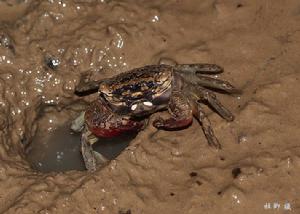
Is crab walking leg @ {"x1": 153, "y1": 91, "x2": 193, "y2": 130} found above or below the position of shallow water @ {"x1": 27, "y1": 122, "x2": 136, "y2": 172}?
above

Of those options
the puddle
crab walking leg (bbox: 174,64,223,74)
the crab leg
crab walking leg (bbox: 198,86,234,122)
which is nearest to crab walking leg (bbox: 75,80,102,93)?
the puddle

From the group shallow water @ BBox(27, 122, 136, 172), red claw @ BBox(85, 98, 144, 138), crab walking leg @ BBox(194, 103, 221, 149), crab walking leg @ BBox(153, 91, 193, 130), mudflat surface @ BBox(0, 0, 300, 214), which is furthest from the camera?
shallow water @ BBox(27, 122, 136, 172)

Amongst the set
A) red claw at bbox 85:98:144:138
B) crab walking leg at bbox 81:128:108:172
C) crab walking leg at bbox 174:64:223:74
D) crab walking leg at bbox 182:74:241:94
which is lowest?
crab walking leg at bbox 81:128:108:172

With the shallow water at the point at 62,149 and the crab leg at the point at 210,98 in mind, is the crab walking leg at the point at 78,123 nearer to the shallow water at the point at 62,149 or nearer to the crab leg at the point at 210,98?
the shallow water at the point at 62,149

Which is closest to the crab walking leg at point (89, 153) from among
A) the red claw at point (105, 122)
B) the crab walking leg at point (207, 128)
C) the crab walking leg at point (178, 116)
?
the red claw at point (105, 122)

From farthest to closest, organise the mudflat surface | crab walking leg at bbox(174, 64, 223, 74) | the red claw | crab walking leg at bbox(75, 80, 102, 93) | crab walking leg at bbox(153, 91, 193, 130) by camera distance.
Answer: crab walking leg at bbox(75, 80, 102, 93) → the red claw → crab walking leg at bbox(174, 64, 223, 74) → crab walking leg at bbox(153, 91, 193, 130) → the mudflat surface

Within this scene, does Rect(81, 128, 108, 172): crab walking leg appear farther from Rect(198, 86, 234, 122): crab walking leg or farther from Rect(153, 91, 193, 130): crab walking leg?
Rect(198, 86, 234, 122): crab walking leg

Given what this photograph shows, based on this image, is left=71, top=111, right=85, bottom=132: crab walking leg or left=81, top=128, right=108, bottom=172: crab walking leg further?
left=71, top=111, right=85, bottom=132: crab walking leg

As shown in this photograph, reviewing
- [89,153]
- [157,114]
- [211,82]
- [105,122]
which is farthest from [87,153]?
[211,82]

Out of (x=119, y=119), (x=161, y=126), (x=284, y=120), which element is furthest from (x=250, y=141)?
(x=119, y=119)
